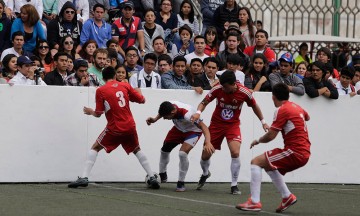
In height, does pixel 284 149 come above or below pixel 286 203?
above

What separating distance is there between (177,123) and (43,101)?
2.15 meters

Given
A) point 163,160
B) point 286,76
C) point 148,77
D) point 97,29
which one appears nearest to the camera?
point 163,160

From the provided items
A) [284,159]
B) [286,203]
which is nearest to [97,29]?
[284,159]

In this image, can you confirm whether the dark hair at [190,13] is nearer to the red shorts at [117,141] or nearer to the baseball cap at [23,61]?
the baseball cap at [23,61]

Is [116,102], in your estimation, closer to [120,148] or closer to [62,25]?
[120,148]

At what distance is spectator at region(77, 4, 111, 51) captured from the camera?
20703 mm

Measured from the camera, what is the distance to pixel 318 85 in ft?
63.6

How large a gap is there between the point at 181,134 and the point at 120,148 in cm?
128

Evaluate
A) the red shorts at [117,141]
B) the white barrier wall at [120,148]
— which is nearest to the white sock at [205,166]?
the red shorts at [117,141]

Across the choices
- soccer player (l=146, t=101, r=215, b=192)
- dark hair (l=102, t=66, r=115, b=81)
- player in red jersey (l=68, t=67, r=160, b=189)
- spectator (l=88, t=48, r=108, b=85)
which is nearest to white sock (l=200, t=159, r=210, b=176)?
soccer player (l=146, t=101, r=215, b=192)

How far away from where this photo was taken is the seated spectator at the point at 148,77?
18.8 metres

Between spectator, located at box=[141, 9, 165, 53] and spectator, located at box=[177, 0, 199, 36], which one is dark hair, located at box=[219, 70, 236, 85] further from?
spectator, located at box=[177, 0, 199, 36]

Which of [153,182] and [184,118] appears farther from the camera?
[153,182]

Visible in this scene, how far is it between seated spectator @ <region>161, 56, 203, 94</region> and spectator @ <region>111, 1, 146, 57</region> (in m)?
2.46
